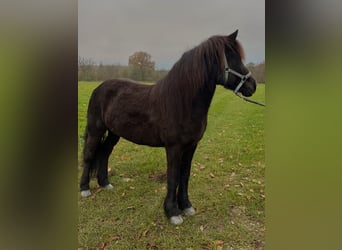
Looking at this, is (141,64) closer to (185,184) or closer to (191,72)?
→ (191,72)

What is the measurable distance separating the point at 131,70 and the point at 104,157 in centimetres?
41

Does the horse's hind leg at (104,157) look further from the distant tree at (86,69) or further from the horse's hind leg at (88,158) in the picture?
the distant tree at (86,69)

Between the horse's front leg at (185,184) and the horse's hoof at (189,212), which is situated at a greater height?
the horse's front leg at (185,184)

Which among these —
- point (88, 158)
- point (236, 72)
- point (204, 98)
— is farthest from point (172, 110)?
point (88, 158)

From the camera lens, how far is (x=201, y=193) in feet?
3.87

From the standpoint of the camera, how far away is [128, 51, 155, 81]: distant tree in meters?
1.07

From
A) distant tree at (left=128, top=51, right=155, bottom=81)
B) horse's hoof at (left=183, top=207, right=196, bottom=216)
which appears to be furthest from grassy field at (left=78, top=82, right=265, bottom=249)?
distant tree at (left=128, top=51, right=155, bottom=81)

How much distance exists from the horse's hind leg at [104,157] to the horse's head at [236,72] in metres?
0.55

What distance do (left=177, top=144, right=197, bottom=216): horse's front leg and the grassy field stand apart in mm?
23

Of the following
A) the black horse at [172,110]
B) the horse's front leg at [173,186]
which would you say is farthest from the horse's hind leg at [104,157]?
the horse's front leg at [173,186]

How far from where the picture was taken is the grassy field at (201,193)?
1088 mm

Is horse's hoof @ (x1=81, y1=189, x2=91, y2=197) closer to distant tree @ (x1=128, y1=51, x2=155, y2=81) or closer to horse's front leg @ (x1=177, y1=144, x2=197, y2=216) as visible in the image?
horse's front leg @ (x1=177, y1=144, x2=197, y2=216)

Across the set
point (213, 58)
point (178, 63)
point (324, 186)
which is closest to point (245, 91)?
point (213, 58)

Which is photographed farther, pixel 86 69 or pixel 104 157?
pixel 104 157
